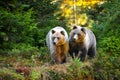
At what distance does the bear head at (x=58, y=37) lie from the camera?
11676mm

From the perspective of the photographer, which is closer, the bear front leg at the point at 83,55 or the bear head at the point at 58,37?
the bear head at the point at 58,37

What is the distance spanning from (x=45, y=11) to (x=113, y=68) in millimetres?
6781

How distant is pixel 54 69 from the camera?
34.3 feet

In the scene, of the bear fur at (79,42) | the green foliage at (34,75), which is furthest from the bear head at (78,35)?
the green foliage at (34,75)


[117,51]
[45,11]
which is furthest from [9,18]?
[45,11]

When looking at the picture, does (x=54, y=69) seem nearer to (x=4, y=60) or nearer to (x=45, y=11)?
(x=4, y=60)

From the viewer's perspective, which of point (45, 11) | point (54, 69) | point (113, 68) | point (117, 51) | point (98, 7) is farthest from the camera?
point (98, 7)

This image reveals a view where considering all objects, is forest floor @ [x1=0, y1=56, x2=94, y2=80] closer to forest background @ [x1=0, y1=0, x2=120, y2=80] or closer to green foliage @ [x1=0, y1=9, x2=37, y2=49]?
forest background @ [x1=0, y1=0, x2=120, y2=80]

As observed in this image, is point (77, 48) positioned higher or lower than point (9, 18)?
lower

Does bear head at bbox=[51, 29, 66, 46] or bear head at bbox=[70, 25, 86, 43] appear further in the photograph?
bear head at bbox=[70, 25, 86, 43]

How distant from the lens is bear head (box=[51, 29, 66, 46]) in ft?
38.3

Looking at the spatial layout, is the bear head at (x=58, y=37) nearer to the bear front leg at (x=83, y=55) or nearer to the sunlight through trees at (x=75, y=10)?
the bear front leg at (x=83, y=55)

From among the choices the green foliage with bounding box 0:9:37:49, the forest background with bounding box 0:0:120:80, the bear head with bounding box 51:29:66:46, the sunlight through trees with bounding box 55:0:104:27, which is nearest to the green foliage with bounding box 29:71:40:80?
the forest background with bounding box 0:0:120:80

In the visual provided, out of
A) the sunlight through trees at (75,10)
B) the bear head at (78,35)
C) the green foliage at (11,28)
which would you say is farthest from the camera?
the sunlight through trees at (75,10)
